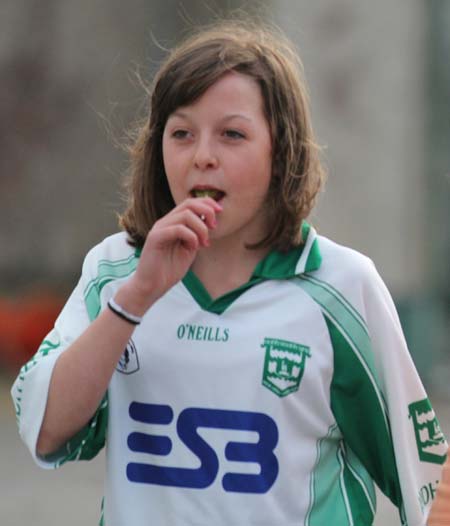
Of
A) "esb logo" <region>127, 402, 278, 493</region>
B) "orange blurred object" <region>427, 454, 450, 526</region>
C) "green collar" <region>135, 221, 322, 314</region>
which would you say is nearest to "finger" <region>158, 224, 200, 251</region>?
"green collar" <region>135, 221, 322, 314</region>

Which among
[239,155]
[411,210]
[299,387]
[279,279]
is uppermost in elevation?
[411,210]

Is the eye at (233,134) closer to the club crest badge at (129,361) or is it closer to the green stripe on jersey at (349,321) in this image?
the green stripe on jersey at (349,321)

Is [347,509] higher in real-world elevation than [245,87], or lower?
lower

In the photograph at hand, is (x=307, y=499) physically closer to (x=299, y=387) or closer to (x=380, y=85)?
(x=299, y=387)

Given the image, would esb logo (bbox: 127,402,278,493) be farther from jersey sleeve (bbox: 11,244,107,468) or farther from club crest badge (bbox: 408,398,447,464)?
club crest badge (bbox: 408,398,447,464)

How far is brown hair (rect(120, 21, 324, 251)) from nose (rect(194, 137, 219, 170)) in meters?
0.13

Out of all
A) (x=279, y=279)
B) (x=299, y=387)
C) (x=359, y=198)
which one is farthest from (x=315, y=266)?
(x=359, y=198)

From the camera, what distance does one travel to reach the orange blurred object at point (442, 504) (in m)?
2.90

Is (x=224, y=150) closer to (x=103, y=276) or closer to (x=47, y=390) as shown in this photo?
(x=103, y=276)

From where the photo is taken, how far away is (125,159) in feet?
33.6

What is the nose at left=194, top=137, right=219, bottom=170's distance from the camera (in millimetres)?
2896

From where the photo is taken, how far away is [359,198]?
921 cm

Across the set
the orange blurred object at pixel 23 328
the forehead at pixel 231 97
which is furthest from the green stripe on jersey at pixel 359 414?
the orange blurred object at pixel 23 328

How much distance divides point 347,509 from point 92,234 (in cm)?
821
